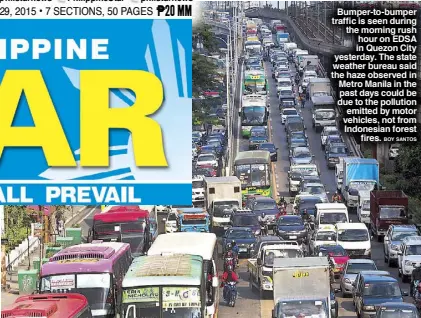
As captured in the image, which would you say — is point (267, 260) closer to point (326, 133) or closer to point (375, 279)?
point (375, 279)

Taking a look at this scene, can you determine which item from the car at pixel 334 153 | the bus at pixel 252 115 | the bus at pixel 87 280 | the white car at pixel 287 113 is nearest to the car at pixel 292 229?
the bus at pixel 87 280

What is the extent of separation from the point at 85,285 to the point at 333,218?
68.1 feet

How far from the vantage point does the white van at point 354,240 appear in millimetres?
45000

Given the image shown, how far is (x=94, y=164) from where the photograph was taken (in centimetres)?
1739

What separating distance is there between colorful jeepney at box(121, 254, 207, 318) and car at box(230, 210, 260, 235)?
20.7 meters

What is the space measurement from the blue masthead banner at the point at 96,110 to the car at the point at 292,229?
30447 mm

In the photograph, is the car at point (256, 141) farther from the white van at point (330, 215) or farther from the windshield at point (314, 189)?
the white van at point (330, 215)

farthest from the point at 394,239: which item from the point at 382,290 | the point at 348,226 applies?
the point at 382,290

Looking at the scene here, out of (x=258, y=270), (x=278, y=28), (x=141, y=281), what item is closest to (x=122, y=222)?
(x=258, y=270)

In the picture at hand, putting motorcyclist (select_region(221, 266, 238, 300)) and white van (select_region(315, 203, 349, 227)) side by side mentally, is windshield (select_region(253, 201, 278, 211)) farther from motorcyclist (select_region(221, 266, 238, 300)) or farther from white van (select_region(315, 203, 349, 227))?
motorcyclist (select_region(221, 266, 238, 300))

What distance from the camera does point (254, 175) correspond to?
6328 cm

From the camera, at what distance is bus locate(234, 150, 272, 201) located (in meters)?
62.7

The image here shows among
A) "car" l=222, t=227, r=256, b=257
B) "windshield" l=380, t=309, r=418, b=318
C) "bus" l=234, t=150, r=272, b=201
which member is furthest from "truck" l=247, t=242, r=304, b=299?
"bus" l=234, t=150, r=272, b=201

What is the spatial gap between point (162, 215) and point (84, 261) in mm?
27931
